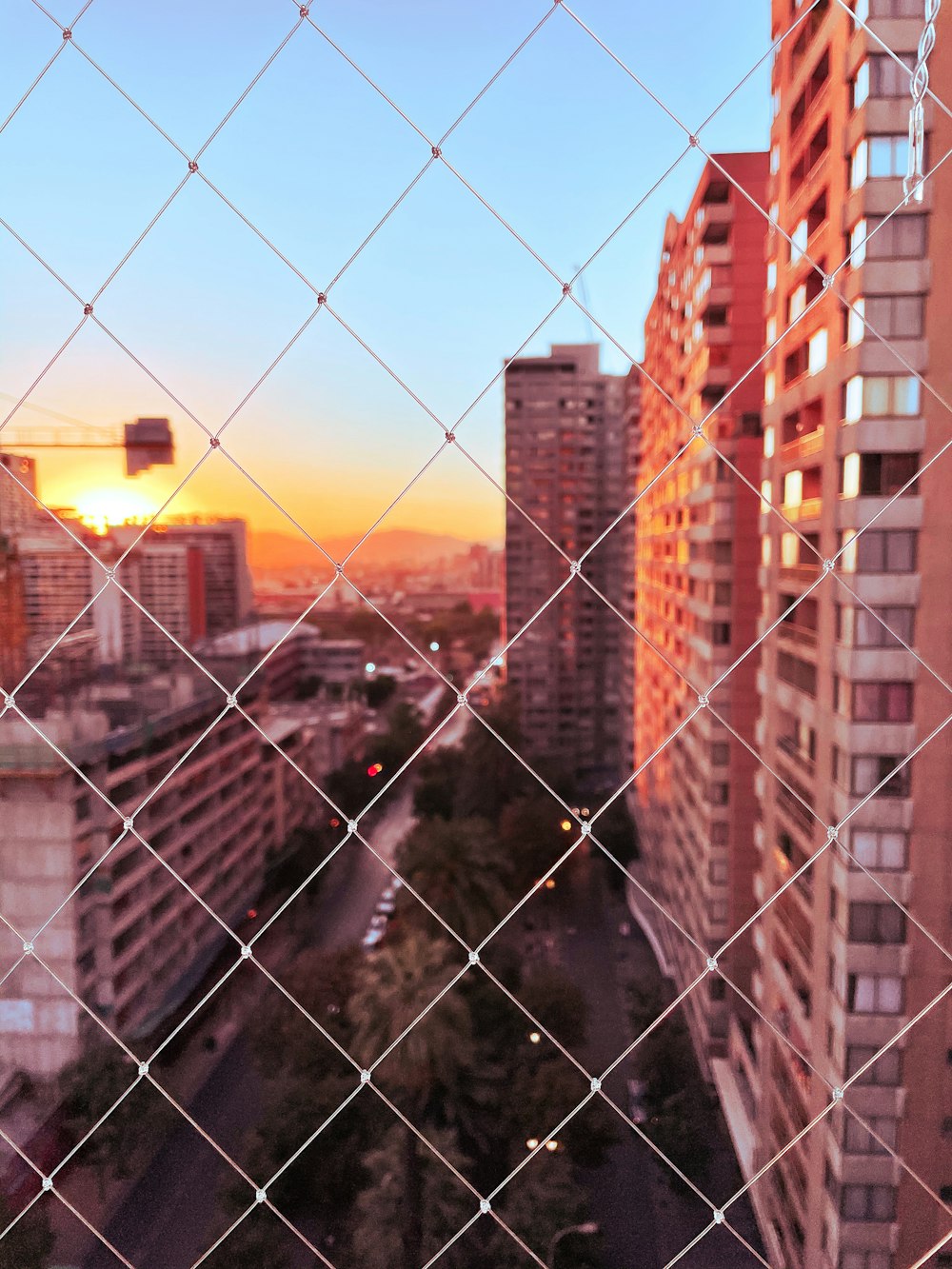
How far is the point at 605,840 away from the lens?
5.17m

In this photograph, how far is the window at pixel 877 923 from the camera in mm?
1554

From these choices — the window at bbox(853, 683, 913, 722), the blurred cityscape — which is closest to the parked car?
the blurred cityscape

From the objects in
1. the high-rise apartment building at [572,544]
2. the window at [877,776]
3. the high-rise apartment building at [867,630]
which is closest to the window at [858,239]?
the high-rise apartment building at [867,630]

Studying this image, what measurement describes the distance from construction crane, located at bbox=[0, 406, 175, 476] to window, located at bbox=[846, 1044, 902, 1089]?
245 centimetres

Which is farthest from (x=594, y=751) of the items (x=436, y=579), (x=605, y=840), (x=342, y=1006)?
(x=342, y=1006)

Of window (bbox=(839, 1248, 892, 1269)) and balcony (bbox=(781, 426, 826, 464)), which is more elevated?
balcony (bbox=(781, 426, 826, 464))

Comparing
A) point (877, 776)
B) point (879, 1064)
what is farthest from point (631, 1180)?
point (877, 776)

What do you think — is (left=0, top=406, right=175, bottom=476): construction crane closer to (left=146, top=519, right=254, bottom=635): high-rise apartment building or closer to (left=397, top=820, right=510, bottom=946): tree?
(left=146, top=519, right=254, bottom=635): high-rise apartment building

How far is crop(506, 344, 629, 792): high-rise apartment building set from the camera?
678 centimetres

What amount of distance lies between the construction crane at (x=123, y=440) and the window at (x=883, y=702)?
2.12 m

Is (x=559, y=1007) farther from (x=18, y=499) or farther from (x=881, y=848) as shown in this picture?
(x=18, y=499)

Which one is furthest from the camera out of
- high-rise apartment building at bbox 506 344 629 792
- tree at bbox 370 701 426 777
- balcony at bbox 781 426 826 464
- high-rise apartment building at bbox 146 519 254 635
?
high-rise apartment building at bbox 506 344 629 792

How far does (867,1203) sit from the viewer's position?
1553mm

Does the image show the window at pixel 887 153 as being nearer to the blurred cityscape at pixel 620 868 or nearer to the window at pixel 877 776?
the blurred cityscape at pixel 620 868
